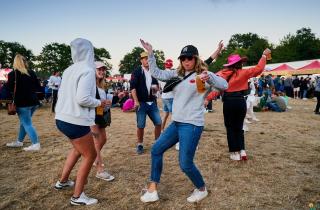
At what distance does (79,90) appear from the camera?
319 cm

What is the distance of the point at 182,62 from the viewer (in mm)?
3531

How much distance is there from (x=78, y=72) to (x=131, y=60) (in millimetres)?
112284

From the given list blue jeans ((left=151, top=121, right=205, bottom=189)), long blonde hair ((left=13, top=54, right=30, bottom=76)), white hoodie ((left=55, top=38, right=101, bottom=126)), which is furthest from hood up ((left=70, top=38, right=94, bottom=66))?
long blonde hair ((left=13, top=54, right=30, bottom=76))

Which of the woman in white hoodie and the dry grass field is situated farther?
the dry grass field

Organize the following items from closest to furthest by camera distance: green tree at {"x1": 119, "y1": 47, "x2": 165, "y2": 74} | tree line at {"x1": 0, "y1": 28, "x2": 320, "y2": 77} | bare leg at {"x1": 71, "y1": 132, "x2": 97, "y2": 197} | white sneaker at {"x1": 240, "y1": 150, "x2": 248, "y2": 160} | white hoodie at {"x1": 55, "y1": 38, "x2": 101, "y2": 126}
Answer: white hoodie at {"x1": 55, "y1": 38, "x2": 101, "y2": 126} < bare leg at {"x1": 71, "y1": 132, "x2": 97, "y2": 197} < white sneaker at {"x1": 240, "y1": 150, "x2": 248, "y2": 160} < tree line at {"x1": 0, "y1": 28, "x2": 320, "y2": 77} < green tree at {"x1": 119, "y1": 47, "x2": 165, "y2": 74}

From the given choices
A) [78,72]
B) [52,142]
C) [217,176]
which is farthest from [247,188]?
[52,142]

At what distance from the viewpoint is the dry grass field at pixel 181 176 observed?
3738mm

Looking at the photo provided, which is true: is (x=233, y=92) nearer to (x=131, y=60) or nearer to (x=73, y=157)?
(x=73, y=157)

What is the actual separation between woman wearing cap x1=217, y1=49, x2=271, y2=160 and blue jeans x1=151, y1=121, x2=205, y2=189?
2.02 m

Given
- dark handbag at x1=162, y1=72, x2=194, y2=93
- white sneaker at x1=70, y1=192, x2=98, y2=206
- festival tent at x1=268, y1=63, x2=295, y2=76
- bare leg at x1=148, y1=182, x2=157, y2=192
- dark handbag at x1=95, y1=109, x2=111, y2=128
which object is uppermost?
festival tent at x1=268, y1=63, x2=295, y2=76

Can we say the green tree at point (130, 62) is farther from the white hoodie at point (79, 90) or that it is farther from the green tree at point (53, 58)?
the white hoodie at point (79, 90)

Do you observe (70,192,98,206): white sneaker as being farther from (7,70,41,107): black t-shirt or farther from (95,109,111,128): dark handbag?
(7,70,41,107): black t-shirt

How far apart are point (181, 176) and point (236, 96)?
1787 mm

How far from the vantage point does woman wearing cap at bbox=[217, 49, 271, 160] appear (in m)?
5.26
